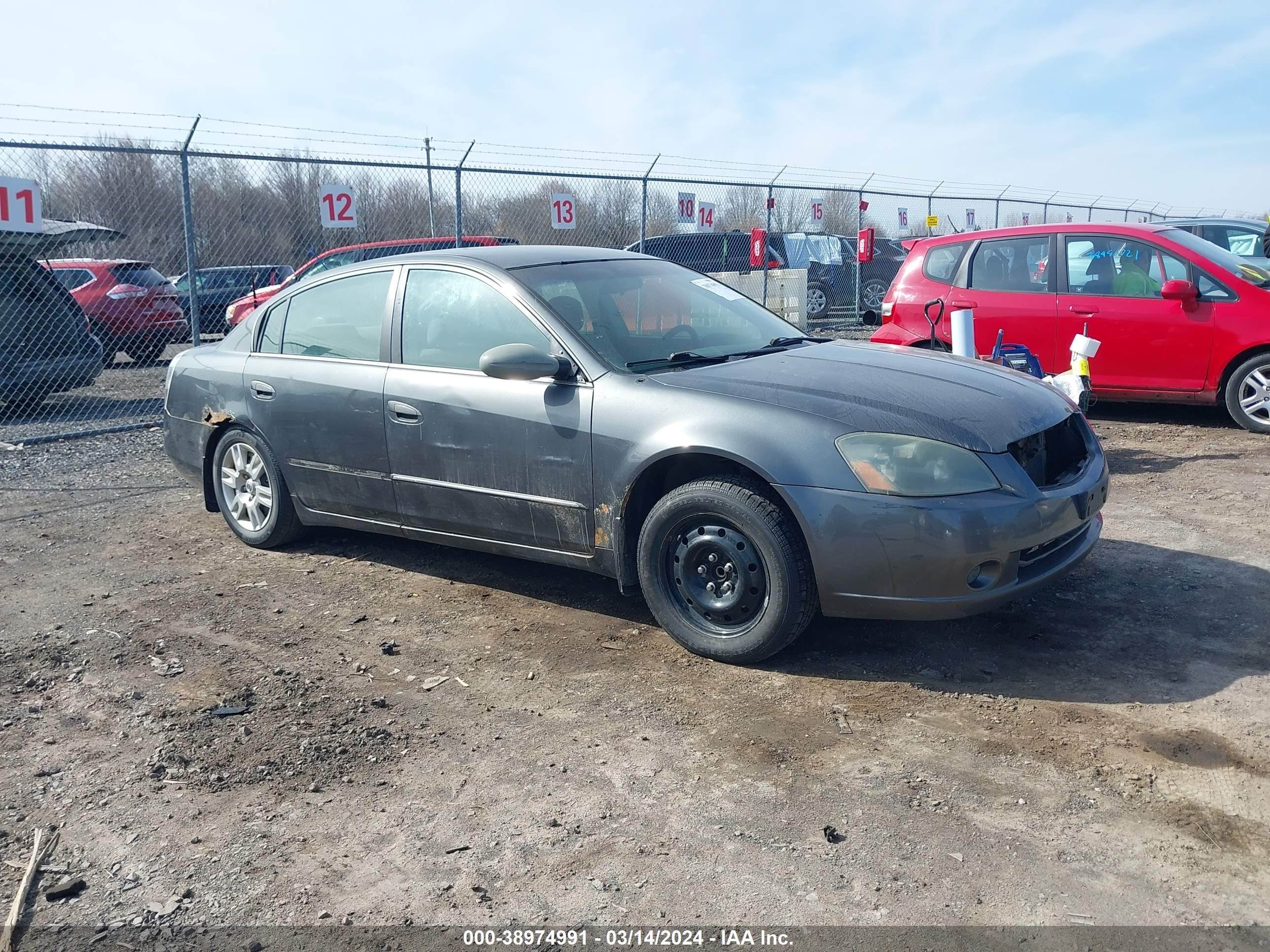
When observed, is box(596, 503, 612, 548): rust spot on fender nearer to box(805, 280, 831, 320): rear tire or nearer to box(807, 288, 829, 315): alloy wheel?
box(805, 280, 831, 320): rear tire

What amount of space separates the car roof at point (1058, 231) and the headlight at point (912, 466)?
581 cm

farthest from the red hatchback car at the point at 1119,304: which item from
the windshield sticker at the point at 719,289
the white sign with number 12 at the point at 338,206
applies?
the white sign with number 12 at the point at 338,206

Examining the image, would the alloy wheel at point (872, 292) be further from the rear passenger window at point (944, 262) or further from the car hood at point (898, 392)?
the car hood at point (898, 392)

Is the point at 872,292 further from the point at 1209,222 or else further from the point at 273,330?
the point at 273,330

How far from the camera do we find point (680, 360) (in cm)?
457

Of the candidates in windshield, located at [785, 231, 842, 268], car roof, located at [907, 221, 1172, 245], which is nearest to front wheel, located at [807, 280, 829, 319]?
windshield, located at [785, 231, 842, 268]

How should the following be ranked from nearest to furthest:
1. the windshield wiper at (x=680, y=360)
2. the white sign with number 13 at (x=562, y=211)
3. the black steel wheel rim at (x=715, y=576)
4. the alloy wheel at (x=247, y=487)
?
the black steel wheel rim at (x=715, y=576), the windshield wiper at (x=680, y=360), the alloy wheel at (x=247, y=487), the white sign with number 13 at (x=562, y=211)

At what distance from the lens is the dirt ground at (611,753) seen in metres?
2.68

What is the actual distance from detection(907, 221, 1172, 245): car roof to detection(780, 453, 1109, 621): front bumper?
18.7 feet

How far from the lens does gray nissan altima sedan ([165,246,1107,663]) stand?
3775 millimetres

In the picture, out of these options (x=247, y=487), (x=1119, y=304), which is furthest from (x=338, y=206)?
(x=1119, y=304)

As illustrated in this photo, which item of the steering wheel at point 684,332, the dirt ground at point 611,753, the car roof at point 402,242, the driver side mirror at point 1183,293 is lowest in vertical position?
the dirt ground at point 611,753

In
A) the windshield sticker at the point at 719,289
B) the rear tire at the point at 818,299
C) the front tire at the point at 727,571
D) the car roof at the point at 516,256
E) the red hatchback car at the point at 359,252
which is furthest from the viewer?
the rear tire at the point at 818,299

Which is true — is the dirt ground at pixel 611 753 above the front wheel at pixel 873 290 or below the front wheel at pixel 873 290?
below
